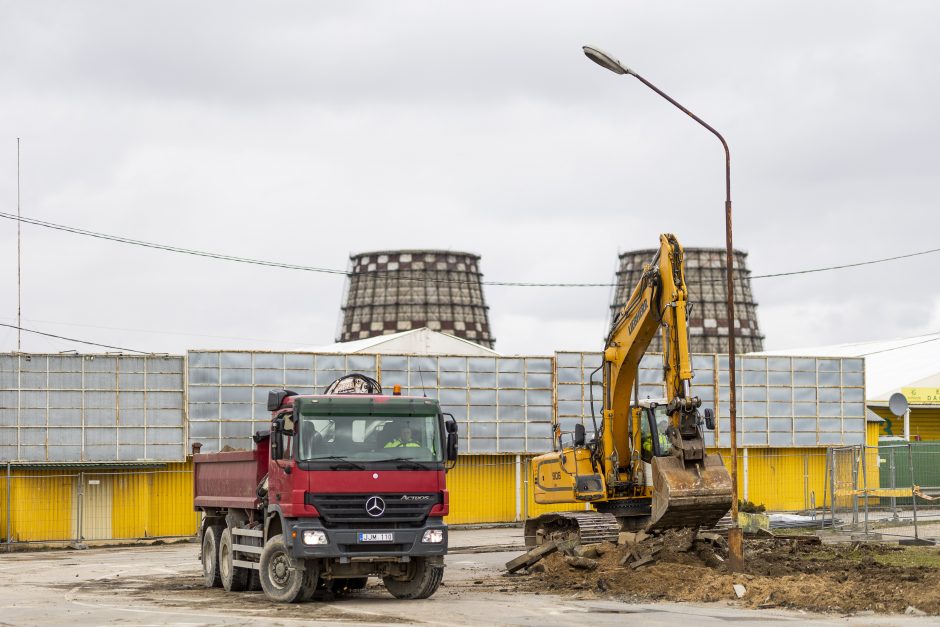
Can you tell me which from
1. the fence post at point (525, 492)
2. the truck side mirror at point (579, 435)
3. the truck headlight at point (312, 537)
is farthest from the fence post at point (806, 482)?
the truck headlight at point (312, 537)

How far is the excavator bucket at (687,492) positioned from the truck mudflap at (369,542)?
4569mm

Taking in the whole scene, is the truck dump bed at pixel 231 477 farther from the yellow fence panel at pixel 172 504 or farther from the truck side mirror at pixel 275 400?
the yellow fence panel at pixel 172 504

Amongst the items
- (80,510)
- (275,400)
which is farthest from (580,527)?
(80,510)

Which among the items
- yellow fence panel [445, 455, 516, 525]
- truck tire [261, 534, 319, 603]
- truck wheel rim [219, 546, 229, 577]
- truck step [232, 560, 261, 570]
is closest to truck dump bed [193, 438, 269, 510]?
truck wheel rim [219, 546, 229, 577]

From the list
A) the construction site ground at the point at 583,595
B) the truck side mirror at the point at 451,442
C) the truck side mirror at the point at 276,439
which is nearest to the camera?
the construction site ground at the point at 583,595

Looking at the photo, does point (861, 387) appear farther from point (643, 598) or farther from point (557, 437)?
point (643, 598)

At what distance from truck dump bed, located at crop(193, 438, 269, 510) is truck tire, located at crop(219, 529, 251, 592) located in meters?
0.61

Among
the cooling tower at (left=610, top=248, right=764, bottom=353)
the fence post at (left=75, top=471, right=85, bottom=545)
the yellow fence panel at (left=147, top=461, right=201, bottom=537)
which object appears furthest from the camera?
the cooling tower at (left=610, top=248, right=764, bottom=353)

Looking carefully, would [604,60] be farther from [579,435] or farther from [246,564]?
[246,564]

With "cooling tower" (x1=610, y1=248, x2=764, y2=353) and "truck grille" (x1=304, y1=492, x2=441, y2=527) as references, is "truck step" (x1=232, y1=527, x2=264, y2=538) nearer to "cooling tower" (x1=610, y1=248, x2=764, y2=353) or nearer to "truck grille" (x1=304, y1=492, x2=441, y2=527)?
"truck grille" (x1=304, y1=492, x2=441, y2=527)

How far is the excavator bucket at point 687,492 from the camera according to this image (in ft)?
76.8

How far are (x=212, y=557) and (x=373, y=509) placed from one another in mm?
5249

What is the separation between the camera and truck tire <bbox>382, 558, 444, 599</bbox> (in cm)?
2106

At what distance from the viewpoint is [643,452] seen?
2720 cm
